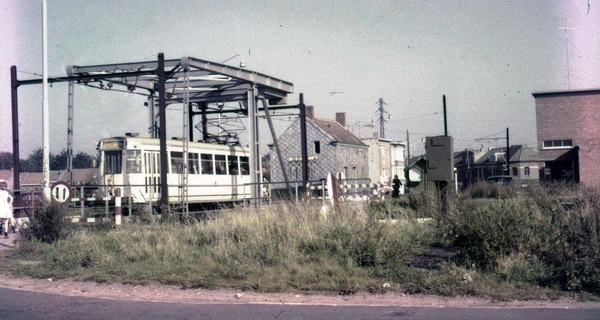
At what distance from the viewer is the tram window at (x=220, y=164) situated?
28541mm

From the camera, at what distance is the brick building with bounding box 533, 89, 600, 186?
5075cm

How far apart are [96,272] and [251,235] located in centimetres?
308

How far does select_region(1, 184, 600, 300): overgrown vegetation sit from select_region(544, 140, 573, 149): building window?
43654 mm

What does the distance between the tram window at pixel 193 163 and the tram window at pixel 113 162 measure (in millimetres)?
3071

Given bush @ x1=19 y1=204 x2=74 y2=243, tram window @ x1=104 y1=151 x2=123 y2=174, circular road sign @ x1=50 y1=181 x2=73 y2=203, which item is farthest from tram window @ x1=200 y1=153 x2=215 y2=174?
bush @ x1=19 y1=204 x2=74 y2=243

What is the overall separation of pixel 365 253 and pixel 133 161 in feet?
53.7

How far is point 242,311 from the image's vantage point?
25.8 feet

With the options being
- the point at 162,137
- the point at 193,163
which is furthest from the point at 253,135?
the point at 162,137

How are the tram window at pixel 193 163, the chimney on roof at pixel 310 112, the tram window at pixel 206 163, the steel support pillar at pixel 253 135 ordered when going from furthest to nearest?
the chimney on roof at pixel 310 112 < the steel support pillar at pixel 253 135 < the tram window at pixel 206 163 < the tram window at pixel 193 163

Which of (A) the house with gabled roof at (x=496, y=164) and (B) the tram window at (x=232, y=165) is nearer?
(B) the tram window at (x=232, y=165)

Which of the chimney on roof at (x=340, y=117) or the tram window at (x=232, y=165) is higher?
the chimney on roof at (x=340, y=117)

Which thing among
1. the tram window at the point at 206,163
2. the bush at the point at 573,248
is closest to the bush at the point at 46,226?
the bush at the point at 573,248

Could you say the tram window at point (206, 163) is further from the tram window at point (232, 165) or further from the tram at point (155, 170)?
the tram window at point (232, 165)

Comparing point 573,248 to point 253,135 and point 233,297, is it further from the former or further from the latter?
point 253,135
